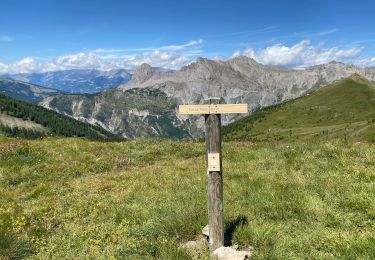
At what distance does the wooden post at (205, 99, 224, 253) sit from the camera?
907 cm

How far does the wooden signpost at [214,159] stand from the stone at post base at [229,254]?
0.47 m

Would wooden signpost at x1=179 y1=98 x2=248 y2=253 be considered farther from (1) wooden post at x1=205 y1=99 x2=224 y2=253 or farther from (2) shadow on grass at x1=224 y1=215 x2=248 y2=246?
(2) shadow on grass at x1=224 y1=215 x2=248 y2=246

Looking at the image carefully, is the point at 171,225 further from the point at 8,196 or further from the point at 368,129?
the point at 368,129

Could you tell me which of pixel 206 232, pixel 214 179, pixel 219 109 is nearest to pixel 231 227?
pixel 206 232

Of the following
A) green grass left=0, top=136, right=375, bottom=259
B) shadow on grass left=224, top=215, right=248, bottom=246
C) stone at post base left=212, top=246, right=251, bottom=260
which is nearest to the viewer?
stone at post base left=212, top=246, right=251, bottom=260

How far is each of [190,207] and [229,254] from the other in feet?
11.5

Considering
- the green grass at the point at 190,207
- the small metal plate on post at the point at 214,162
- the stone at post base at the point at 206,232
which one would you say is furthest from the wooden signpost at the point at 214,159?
Result: the green grass at the point at 190,207

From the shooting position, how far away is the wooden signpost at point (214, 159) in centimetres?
907

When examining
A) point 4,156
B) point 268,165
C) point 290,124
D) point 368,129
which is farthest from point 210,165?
point 290,124

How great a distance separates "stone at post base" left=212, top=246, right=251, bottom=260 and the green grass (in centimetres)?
29

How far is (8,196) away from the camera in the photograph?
17922mm

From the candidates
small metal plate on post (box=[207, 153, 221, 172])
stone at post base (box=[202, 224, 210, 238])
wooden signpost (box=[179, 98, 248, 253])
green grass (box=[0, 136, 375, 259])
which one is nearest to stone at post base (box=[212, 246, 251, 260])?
green grass (box=[0, 136, 375, 259])

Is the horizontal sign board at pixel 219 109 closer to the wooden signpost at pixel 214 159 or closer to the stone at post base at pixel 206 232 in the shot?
the wooden signpost at pixel 214 159

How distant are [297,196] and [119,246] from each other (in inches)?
248
